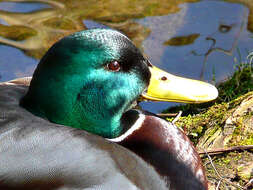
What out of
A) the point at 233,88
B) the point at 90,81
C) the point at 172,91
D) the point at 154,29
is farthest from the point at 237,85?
the point at 90,81

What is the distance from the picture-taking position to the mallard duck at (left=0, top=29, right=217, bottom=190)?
2.42m

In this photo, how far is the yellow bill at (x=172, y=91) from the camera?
9.61 ft

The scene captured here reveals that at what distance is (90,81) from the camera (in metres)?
2.68

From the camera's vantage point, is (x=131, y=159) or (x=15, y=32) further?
(x=15, y=32)

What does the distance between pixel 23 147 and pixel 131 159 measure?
1.96 ft

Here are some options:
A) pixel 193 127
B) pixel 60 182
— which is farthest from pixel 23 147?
pixel 193 127

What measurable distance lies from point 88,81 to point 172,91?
0.55 meters

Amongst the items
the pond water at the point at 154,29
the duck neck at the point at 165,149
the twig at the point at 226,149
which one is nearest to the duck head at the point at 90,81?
the duck neck at the point at 165,149

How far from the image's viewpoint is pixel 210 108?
4094 mm

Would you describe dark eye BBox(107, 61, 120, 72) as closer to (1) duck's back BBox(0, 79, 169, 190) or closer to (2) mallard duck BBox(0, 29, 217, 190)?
(2) mallard duck BBox(0, 29, 217, 190)

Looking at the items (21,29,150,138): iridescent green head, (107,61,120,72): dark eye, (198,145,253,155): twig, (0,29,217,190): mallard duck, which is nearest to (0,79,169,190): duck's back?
(0,29,217,190): mallard duck

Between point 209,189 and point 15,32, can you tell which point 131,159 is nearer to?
point 209,189

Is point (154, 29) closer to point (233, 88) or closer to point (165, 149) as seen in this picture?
point (233, 88)

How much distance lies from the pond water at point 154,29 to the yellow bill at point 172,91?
7.02ft
